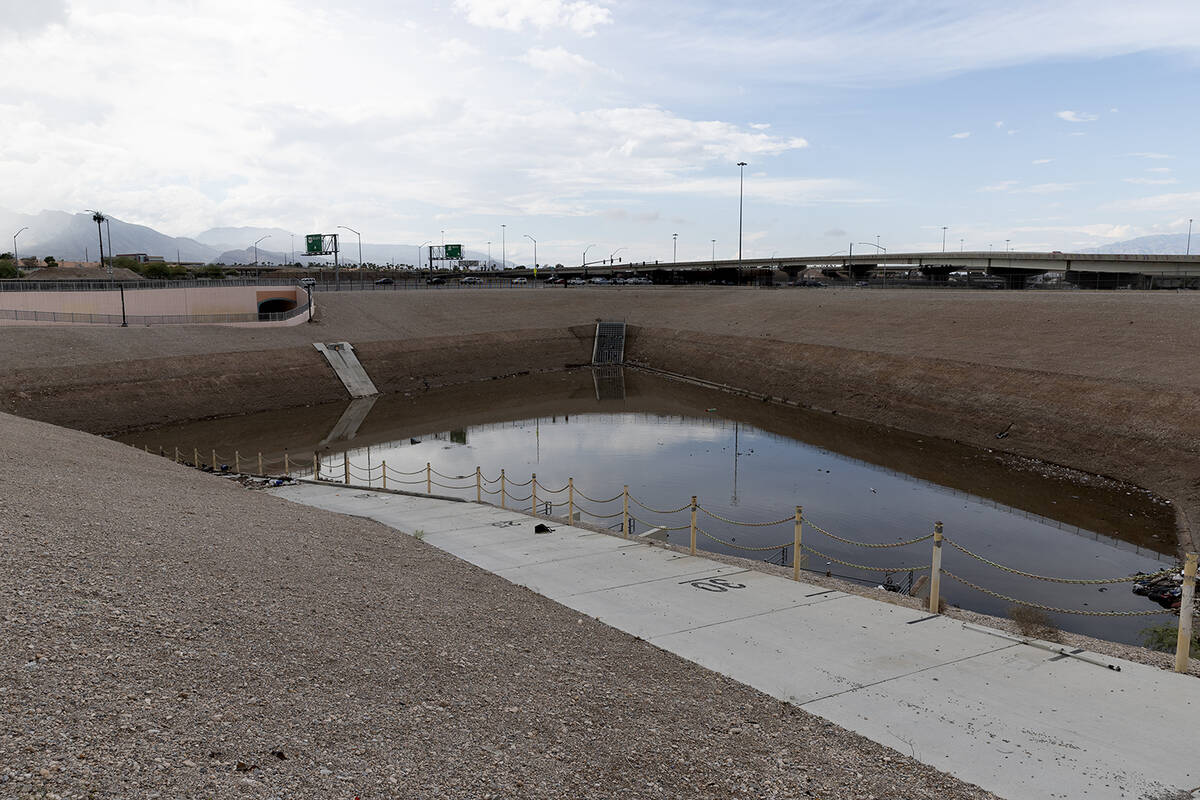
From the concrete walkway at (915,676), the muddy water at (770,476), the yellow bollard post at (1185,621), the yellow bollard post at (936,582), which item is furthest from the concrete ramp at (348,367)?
the yellow bollard post at (1185,621)

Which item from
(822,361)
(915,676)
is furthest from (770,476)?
(822,361)

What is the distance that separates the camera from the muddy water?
20781 mm

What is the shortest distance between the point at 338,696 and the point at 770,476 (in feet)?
77.9

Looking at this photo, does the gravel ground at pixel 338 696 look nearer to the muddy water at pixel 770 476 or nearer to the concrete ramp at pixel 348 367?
the muddy water at pixel 770 476

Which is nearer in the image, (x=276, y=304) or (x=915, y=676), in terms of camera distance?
(x=915, y=676)

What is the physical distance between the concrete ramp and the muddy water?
287 cm

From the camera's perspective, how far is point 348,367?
53.8 meters

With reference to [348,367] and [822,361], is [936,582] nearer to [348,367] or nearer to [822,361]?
[822,361]

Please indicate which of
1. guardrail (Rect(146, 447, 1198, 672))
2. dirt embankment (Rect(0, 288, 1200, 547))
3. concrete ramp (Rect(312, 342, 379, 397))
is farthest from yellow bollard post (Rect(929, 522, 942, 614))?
concrete ramp (Rect(312, 342, 379, 397))

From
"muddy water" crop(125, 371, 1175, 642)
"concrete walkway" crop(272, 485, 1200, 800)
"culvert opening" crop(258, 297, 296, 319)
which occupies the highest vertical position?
"culvert opening" crop(258, 297, 296, 319)

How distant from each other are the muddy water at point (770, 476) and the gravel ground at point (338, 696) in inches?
301

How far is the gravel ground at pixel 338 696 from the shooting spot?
21.4ft

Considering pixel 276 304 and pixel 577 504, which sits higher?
pixel 276 304

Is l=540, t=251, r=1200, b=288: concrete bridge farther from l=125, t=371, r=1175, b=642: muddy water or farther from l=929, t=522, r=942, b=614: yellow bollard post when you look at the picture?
l=929, t=522, r=942, b=614: yellow bollard post
